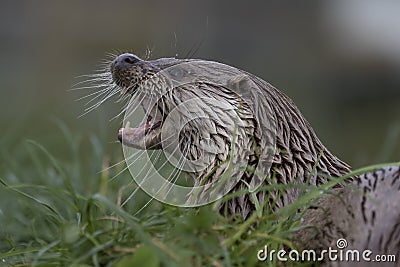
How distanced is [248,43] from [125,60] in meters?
7.63

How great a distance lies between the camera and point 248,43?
33.6ft

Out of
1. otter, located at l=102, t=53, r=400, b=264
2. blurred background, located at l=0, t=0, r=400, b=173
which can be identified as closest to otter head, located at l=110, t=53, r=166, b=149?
otter, located at l=102, t=53, r=400, b=264

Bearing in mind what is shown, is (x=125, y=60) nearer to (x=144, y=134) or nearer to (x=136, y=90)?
(x=136, y=90)

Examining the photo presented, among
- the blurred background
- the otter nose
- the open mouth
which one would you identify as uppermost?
the otter nose

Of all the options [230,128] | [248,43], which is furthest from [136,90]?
[248,43]

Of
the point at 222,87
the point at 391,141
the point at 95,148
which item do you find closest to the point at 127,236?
the point at 222,87

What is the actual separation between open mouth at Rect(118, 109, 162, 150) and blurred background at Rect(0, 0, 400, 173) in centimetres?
543

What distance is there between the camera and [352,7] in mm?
11242

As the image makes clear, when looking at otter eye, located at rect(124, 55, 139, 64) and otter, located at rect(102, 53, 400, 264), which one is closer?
otter, located at rect(102, 53, 400, 264)

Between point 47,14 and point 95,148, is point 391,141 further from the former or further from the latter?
point 47,14

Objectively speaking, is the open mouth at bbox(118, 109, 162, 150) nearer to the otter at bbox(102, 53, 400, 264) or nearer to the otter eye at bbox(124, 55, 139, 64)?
the otter at bbox(102, 53, 400, 264)

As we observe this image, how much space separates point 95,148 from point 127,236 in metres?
1.59

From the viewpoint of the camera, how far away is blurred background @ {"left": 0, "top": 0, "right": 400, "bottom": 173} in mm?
9039

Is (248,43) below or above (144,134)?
below
